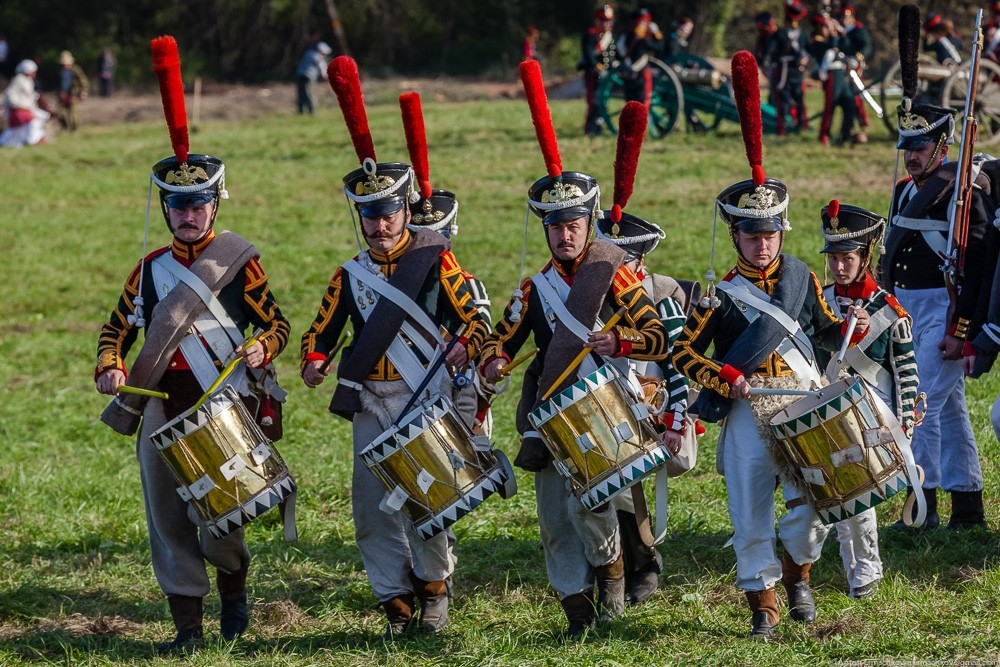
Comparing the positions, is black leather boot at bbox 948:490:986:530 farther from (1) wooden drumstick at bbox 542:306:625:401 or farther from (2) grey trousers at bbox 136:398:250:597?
(2) grey trousers at bbox 136:398:250:597

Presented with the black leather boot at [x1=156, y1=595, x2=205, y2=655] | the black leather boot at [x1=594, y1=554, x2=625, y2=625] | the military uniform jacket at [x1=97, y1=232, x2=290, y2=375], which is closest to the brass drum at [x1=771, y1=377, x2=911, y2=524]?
the black leather boot at [x1=594, y1=554, x2=625, y2=625]

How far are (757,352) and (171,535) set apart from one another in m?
2.63

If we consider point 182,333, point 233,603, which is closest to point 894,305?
point 182,333

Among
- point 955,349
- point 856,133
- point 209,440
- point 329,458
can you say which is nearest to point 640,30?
point 856,133

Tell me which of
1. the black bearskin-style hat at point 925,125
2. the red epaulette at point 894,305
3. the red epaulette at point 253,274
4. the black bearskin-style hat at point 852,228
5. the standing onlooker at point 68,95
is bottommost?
the standing onlooker at point 68,95

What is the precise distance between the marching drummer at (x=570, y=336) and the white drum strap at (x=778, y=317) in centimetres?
33

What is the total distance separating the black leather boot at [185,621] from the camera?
614cm

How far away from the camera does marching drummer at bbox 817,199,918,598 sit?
5977 mm

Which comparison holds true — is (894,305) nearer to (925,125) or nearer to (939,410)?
(939,410)

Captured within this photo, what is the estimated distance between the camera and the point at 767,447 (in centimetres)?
564

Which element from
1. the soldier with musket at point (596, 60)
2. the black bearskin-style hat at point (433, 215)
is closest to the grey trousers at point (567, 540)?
the black bearskin-style hat at point (433, 215)

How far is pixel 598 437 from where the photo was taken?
5438 mm

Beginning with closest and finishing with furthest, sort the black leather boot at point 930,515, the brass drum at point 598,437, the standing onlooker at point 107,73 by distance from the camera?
the brass drum at point 598,437 < the black leather boot at point 930,515 < the standing onlooker at point 107,73

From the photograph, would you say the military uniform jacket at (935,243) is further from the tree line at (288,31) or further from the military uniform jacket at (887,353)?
the tree line at (288,31)
